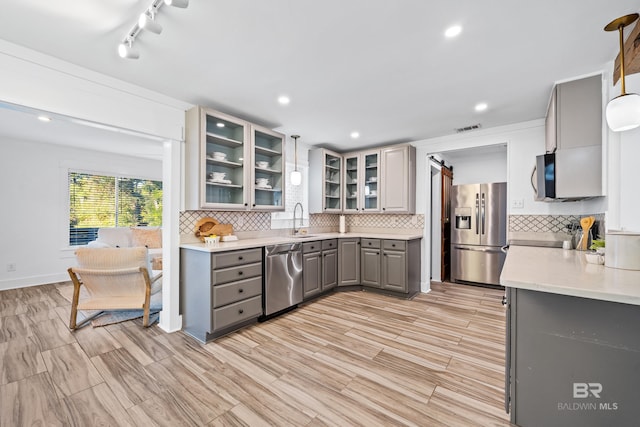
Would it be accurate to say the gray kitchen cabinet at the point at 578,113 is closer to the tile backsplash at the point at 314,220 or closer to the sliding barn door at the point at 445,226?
the tile backsplash at the point at 314,220

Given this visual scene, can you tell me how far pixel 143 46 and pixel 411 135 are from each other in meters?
3.47

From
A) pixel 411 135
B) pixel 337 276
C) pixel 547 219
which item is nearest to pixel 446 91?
pixel 411 135

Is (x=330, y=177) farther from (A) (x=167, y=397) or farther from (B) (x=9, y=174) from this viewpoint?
(B) (x=9, y=174)

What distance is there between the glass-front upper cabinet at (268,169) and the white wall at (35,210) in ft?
13.0

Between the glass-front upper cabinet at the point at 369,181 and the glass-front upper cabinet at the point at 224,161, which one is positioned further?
the glass-front upper cabinet at the point at 369,181

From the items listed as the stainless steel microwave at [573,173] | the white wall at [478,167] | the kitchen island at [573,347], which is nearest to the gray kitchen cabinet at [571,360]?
the kitchen island at [573,347]

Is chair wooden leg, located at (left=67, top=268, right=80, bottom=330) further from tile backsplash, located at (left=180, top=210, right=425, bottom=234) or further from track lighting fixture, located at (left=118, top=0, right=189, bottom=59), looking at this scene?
track lighting fixture, located at (left=118, top=0, right=189, bottom=59)

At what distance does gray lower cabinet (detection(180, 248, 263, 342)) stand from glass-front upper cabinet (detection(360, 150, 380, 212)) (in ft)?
7.50

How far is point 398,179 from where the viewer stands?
4.25 m

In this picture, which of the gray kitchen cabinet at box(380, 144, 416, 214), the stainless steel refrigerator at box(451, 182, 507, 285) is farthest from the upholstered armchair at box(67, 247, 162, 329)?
the stainless steel refrigerator at box(451, 182, 507, 285)

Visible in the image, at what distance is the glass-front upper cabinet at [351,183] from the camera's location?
15.5 feet

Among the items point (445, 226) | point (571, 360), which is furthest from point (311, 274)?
point (445, 226)

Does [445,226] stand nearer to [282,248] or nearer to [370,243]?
[370,243]

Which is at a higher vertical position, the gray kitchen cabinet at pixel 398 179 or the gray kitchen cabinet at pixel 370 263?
the gray kitchen cabinet at pixel 398 179
